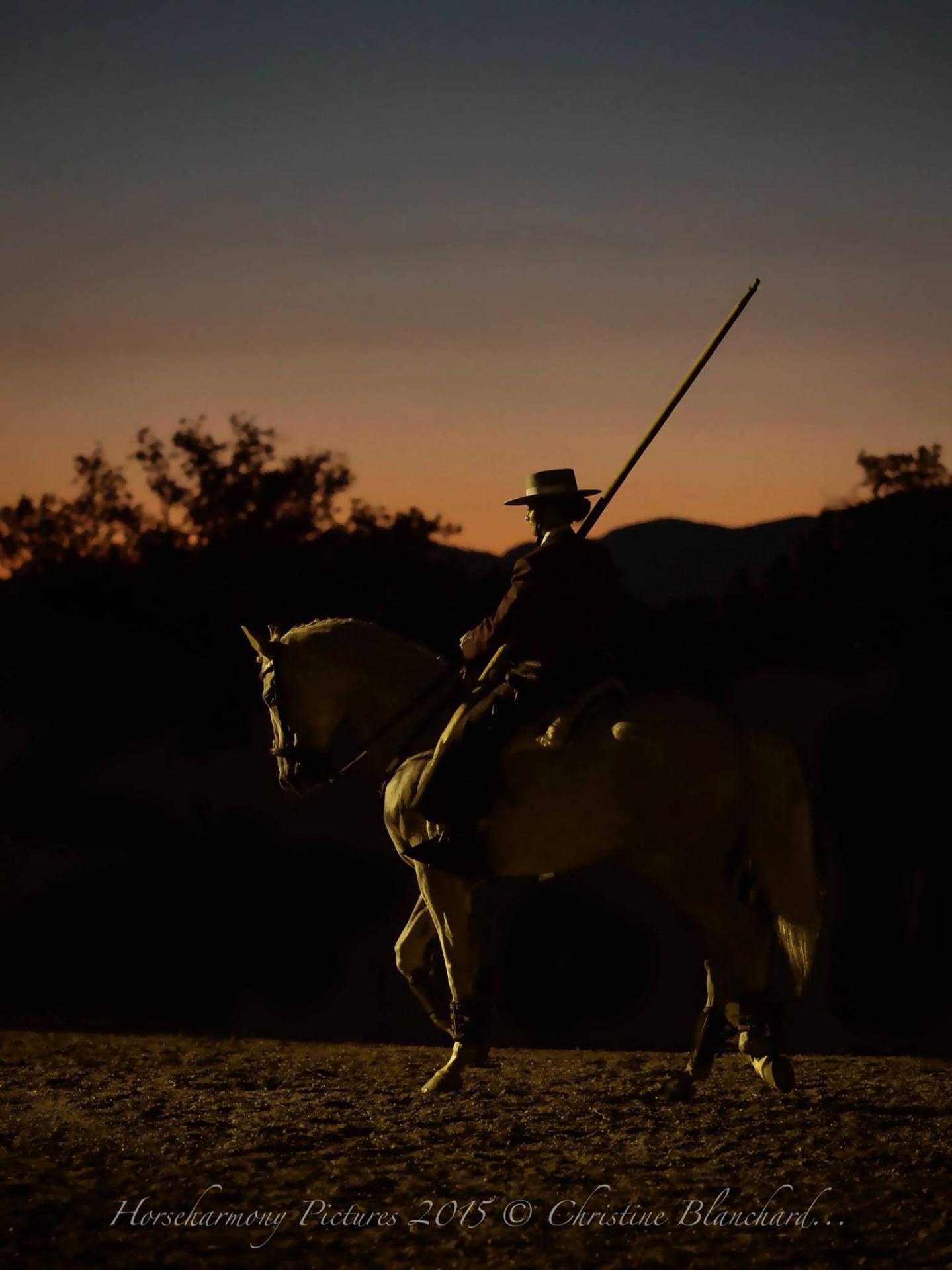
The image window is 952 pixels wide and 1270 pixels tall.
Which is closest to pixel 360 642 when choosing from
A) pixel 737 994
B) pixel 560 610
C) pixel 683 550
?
pixel 560 610

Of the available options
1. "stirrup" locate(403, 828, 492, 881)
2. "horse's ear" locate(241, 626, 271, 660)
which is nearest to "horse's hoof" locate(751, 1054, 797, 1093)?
"stirrup" locate(403, 828, 492, 881)

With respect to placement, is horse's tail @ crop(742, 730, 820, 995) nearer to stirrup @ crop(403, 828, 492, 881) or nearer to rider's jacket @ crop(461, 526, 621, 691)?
rider's jacket @ crop(461, 526, 621, 691)

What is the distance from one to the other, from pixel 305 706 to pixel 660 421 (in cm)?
250

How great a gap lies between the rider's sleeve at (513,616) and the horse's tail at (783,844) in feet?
4.20

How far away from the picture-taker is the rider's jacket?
29.6ft

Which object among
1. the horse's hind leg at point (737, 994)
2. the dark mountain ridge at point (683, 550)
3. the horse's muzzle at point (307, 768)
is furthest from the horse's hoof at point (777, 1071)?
the dark mountain ridge at point (683, 550)

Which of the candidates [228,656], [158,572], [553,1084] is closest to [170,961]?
[228,656]

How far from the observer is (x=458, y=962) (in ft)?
31.0

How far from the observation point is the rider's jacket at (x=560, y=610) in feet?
29.6

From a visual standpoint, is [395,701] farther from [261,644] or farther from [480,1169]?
[480,1169]

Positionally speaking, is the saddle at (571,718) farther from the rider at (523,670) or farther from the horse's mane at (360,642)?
the horse's mane at (360,642)

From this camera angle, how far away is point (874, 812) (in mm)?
21516

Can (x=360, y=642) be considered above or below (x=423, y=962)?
above

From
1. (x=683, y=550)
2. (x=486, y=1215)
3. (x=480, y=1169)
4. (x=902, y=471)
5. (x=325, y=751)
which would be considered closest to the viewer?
(x=486, y=1215)
